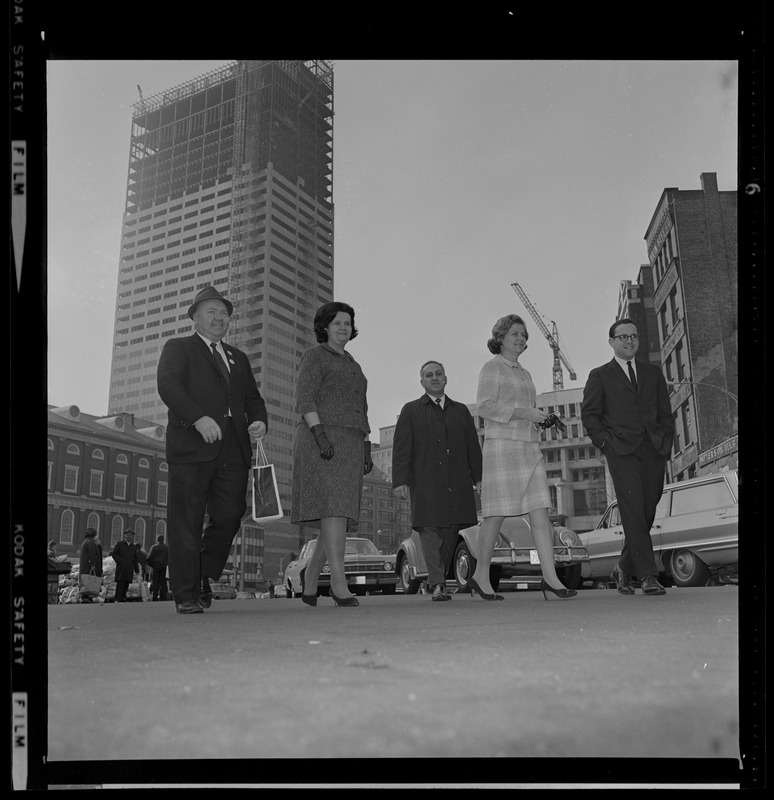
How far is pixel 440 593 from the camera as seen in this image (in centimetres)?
605

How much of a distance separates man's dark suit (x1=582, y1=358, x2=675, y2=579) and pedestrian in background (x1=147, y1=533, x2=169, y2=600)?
2.35m

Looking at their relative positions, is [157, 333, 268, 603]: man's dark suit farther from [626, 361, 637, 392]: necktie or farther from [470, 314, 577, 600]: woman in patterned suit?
[626, 361, 637, 392]: necktie

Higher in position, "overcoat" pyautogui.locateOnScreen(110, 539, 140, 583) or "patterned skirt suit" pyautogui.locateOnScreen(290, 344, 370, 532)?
"patterned skirt suit" pyautogui.locateOnScreen(290, 344, 370, 532)

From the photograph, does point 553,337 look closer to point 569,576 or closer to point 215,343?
point 215,343

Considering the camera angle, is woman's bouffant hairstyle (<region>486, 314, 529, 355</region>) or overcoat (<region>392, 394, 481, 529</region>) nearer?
woman's bouffant hairstyle (<region>486, 314, 529, 355</region>)

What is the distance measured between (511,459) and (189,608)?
2.29 meters

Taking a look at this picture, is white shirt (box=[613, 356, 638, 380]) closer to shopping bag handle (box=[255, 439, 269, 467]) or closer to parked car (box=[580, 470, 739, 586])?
parked car (box=[580, 470, 739, 586])

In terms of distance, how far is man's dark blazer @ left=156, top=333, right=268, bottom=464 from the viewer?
13.3ft

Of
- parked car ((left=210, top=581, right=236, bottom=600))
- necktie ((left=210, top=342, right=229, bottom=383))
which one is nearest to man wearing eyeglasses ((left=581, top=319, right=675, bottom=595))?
necktie ((left=210, top=342, right=229, bottom=383))

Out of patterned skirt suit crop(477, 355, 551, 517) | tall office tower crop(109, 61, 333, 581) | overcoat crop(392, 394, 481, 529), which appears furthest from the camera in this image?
overcoat crop(392, 394, 481, 529)

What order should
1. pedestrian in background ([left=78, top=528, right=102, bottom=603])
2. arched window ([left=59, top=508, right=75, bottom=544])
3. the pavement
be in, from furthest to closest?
1. pedestrian in background ([left=78, top=528, right=102, bottom=603])
2. arched window ([left=59, top=508, right=75, bottom=544])
3. the pavement

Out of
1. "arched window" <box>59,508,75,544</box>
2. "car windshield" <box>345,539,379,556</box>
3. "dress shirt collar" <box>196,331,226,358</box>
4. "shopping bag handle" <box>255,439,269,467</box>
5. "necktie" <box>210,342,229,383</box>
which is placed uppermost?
"dress shirt collar" <box>196,331,226,358</box>
